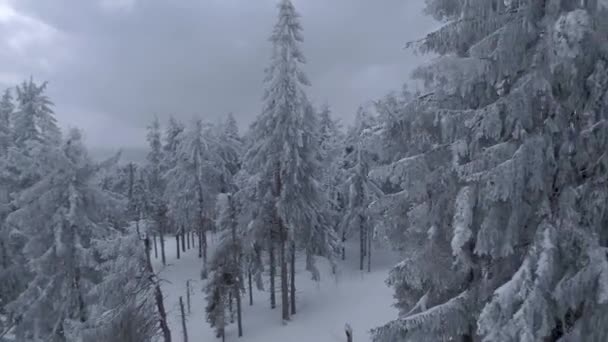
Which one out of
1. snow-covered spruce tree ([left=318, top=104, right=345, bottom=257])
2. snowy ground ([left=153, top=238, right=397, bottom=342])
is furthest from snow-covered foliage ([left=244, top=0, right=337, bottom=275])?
snow-covered spruce tree ([left=318, top=104, right=345, bottom=257])

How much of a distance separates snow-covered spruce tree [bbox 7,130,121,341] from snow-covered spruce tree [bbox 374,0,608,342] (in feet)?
45.5

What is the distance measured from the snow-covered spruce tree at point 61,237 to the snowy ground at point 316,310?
4402 millimetres

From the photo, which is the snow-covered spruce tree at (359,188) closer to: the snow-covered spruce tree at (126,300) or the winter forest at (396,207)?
the winter forest at (396,207)

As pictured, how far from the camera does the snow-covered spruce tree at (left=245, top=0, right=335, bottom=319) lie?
2034 cm

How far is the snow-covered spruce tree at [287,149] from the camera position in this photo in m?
20.3

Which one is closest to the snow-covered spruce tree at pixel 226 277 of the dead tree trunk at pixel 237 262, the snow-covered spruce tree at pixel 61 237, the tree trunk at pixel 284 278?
the dead tree trunk at pixel 237 262

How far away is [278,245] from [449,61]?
2040 centimetres

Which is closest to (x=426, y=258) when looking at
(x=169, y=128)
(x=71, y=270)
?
(x=71, y=270)

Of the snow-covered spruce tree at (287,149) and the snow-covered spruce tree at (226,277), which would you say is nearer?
the snow-covered spruce tree at (287,149)

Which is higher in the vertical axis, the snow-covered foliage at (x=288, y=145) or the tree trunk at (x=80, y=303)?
the snow-covered foliage at (x=288, y=145)

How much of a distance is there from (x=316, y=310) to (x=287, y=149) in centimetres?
1096

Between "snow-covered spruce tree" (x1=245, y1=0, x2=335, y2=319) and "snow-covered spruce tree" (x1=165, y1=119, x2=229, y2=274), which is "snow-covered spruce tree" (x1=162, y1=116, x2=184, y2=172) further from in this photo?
"snow-covered spruce tree" (x1=245, y1=0, x2=335, y2=319)

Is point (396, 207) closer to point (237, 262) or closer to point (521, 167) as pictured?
point (521, 167)

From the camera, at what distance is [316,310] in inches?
1002
